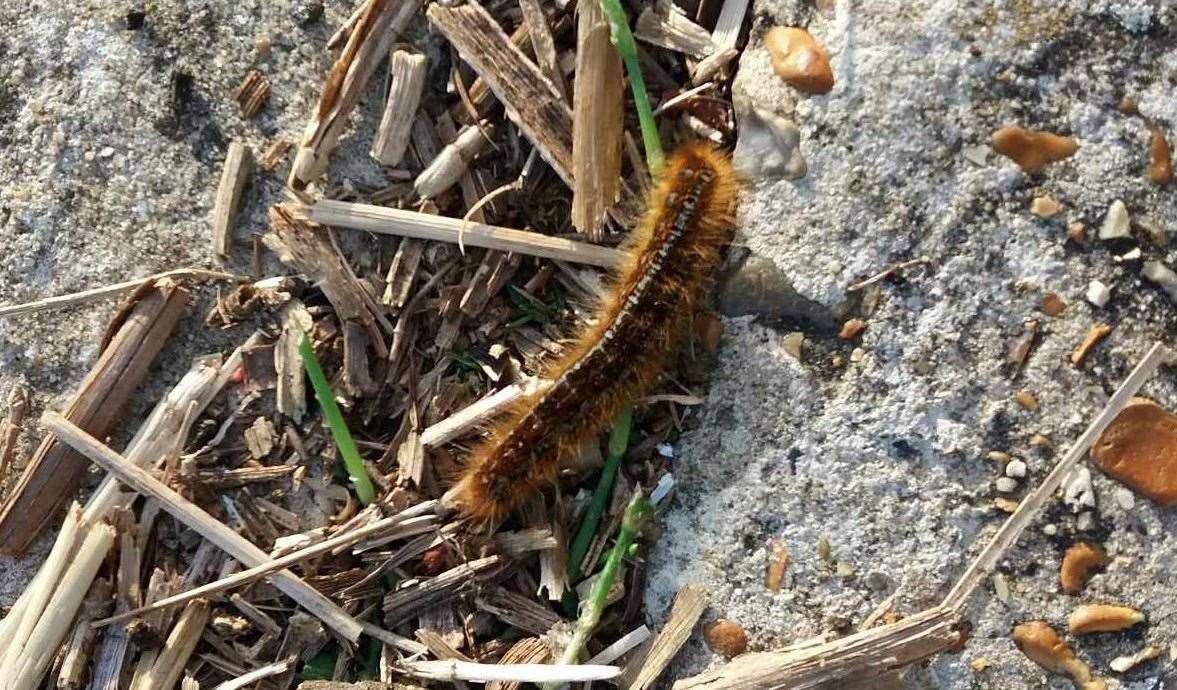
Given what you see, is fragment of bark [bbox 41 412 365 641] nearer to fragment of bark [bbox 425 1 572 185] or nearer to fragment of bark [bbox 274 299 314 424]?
fragment of bark [bbox 274 299 314 424]

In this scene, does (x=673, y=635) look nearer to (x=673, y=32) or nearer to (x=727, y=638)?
(x=727, y=638)

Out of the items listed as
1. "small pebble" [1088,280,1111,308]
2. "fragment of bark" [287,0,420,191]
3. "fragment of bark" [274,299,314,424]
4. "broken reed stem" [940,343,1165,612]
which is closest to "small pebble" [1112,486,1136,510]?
"broken reed stem" [940,343,1165,612]

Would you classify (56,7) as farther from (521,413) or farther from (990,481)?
(990,481)

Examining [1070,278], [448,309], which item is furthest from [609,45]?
[1070,278]

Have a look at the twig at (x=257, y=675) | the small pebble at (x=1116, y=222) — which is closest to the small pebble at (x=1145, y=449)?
the small pebble at (x=1116, y=222)

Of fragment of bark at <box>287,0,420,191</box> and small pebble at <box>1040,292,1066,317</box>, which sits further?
fragment of bark at <box>287,0,420,191</box>

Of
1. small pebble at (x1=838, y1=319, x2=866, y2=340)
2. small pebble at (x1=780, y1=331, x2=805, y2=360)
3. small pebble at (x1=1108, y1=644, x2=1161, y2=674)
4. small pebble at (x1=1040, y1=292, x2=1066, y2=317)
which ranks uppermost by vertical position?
small pebble at (x1=1040, y1=292, x2=1066, y2=317)

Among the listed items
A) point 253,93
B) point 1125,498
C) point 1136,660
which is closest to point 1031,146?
point 1125,498
